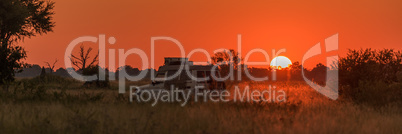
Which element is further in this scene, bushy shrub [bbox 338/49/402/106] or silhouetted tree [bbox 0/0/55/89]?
silhouetted tree [bbox 0/0/55/89]

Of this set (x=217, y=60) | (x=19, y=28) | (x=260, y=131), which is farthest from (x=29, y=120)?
(x=217, y=60)

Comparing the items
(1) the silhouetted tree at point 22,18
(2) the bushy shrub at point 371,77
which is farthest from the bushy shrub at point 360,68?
(1) the silhouetted tree at point 22,18

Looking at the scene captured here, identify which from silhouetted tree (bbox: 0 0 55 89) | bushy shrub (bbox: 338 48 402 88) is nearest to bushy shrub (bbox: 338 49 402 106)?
bushy shrub (bbox: 338 48 402 88)

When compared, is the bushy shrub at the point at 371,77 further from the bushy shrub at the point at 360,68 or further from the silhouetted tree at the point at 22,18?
the silhouetted tree at the point at 22,18

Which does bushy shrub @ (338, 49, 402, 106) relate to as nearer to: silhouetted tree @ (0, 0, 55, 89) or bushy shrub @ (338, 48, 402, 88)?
bushy shrub @ (338, 48, 402, 88)

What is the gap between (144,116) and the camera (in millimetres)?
9719

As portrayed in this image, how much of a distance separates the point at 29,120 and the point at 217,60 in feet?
168

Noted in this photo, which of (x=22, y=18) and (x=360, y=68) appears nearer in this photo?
(x=360, y=68)

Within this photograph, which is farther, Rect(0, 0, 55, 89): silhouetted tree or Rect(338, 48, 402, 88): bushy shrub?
Rect(0, 0, 55, 89): silhouetted tree

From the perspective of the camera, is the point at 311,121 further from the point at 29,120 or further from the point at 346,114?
the point at 29,120

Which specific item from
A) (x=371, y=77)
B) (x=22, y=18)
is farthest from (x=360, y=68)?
(x=22, y=18)

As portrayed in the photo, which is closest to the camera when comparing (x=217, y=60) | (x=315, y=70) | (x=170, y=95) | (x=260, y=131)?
(x=260, y=131)

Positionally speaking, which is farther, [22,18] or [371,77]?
[22,18]

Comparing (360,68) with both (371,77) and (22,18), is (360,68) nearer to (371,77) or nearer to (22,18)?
(371,77)
